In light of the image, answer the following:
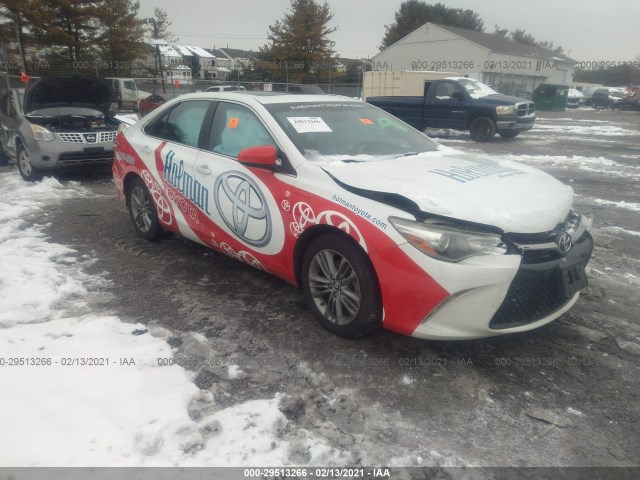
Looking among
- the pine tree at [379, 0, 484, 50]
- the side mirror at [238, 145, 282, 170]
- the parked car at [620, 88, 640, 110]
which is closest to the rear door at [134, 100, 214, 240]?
the side mirror at [238, 145, 282, 170]

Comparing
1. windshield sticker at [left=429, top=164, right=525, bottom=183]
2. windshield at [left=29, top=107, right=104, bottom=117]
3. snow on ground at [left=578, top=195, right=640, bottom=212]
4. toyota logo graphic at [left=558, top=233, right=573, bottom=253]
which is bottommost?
snow on ground at [left=578, top=195, right=640, bottom=212]

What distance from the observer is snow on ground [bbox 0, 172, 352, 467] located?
2223mm

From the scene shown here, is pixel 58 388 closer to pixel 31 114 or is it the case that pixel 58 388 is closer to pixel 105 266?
pixel 105 266

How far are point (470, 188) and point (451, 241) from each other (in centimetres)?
47

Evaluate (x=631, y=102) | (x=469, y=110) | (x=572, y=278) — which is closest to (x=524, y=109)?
(x=469, y=110)

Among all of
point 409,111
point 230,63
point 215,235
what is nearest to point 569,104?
point 409,111

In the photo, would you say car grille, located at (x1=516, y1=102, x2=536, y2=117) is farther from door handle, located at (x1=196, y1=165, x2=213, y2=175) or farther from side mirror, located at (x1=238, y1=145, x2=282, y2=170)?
side mirror, located at (x1=238, y1=145, x2=282, y2=170)

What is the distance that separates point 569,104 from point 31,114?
129 feet

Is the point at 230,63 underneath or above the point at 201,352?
above

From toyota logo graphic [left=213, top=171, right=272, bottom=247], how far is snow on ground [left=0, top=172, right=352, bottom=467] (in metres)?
0.93

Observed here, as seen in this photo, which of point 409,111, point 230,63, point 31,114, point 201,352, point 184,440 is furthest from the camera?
point 230,63

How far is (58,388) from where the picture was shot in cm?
265

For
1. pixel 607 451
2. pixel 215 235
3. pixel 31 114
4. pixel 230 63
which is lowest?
pixel 607 451

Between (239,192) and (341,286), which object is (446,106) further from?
(341,286)
